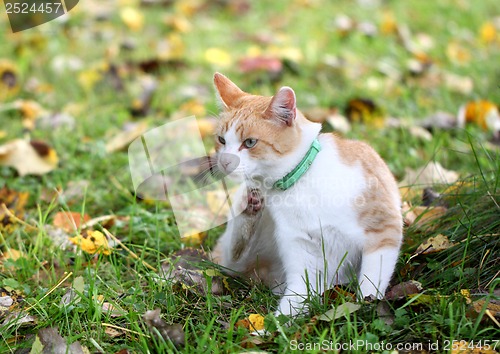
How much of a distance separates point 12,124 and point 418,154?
241cm

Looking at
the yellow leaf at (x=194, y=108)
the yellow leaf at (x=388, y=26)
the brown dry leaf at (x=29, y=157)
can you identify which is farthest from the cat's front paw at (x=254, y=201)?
the yellow leaf at (x=388, y=26)

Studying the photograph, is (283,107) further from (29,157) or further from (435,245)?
(29,157)

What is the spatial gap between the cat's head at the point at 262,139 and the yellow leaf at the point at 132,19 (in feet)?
11.3

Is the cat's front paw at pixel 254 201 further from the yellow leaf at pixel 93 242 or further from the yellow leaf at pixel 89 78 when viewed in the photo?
the yellow leaf at pixel 89 78

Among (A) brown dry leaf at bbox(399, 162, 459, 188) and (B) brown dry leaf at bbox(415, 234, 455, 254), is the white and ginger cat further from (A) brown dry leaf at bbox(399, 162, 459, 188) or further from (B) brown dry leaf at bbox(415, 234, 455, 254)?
(A) brown dry leaf at bbox(399, 162, 459, 188)

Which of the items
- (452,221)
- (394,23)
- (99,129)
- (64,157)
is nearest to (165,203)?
(64,157)

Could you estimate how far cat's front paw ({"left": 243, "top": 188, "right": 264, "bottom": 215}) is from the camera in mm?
2451

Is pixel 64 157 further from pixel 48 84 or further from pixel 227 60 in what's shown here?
pixel 227 60

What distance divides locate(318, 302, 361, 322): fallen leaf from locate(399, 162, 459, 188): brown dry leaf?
41.1 inches

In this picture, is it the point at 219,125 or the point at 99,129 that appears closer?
the point at 219,125

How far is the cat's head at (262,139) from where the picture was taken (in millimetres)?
2260

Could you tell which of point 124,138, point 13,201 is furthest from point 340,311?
point 124,138

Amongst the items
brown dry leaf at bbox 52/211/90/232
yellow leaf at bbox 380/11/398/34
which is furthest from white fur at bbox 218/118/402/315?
yellow leaf at bbox 380/11/398/34

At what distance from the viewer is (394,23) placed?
5281 mm
